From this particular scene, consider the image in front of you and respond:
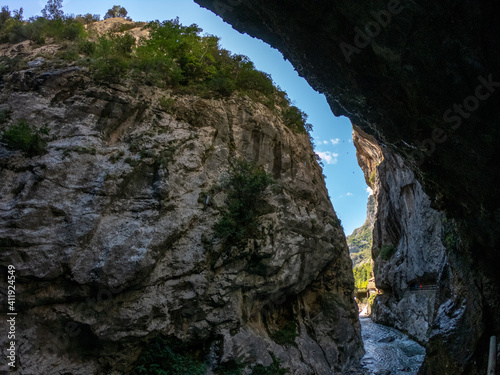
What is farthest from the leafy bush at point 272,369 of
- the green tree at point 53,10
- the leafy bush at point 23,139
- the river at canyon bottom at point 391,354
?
the green tree at point 53,10

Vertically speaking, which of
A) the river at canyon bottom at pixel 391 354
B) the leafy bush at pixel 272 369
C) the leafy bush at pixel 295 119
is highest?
the leafy bush at pixel 295 119

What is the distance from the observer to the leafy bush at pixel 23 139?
7.83 meters

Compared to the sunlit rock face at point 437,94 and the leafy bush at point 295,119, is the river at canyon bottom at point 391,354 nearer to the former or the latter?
the sunlit rock face at point 437,94

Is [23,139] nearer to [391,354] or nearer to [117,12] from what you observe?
[391,354]

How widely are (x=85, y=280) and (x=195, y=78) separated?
32.2 feet

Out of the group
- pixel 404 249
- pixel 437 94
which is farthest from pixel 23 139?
pixel 404 249

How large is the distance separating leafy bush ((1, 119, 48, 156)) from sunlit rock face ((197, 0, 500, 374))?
644cm

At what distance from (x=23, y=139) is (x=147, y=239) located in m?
4.79

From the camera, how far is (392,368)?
38.7 feet

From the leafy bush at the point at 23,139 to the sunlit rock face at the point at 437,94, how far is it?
644 cm

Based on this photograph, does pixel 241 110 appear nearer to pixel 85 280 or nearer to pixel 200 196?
pixel 200 196

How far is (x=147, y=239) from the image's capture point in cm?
766

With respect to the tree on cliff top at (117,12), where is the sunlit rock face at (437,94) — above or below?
below

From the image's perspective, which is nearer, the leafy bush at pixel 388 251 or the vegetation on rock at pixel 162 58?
the vegetation on rock at pixel 162 58
